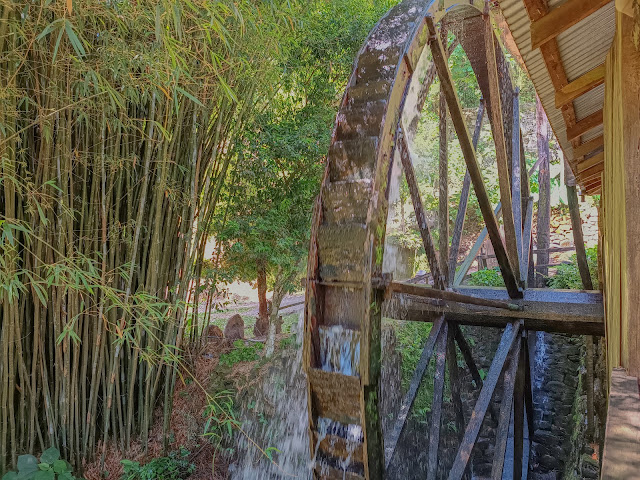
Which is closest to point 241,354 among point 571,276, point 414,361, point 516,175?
point 414,361

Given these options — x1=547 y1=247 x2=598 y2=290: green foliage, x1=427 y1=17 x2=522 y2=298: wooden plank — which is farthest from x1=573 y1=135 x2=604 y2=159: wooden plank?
x1=547 y1=247 x2=598 y2=290: green foliage

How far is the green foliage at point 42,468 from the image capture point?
9.14ft

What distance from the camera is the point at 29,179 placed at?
2.66 meters

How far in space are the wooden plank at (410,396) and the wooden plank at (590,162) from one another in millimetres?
2257

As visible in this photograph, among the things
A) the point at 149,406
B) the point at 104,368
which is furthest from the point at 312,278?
the point at 149,406

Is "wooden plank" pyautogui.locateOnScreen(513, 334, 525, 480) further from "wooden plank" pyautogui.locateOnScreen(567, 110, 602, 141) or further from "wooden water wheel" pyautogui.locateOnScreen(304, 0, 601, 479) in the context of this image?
"wooden plank" pyautogui.locateOnScreen(567, 110, 602, 141)

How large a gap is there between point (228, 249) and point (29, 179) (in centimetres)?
234

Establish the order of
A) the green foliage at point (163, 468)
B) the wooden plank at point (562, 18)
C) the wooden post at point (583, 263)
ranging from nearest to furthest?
the wooden plank at point (562, 18)
the green foliage at point (163, 468)
the wooden post at point (583, 263)

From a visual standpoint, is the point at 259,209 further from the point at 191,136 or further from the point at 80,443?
the point at 80,443

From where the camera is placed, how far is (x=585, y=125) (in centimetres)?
331

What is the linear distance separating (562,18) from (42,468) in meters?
4.03

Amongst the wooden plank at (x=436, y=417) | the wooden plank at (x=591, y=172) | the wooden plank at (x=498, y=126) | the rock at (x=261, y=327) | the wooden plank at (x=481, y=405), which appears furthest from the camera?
the rock at (x=261, y=327)

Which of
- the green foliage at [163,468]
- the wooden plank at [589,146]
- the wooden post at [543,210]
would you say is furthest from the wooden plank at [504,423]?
the wooden post at [543,210]

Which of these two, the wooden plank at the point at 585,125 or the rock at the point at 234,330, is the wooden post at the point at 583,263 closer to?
the wooden plank at the point at 585,125
